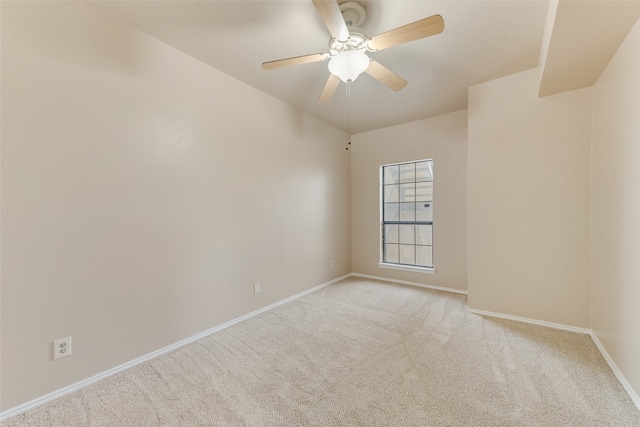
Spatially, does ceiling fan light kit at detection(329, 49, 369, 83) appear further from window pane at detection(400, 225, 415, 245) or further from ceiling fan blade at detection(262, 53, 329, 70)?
window pane at detection(400, 225, 415, 245)

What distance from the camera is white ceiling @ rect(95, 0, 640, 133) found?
1780mm

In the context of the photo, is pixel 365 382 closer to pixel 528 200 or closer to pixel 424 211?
pixel 528 200

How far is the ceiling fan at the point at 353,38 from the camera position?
1.46m

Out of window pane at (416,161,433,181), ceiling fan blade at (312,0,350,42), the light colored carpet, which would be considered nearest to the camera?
ceiling fan blade at (312,0,350,42)

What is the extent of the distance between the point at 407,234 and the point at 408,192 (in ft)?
2.26

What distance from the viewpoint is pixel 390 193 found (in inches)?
175

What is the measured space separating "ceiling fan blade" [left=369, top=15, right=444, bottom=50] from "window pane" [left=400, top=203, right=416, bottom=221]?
2.91 meters

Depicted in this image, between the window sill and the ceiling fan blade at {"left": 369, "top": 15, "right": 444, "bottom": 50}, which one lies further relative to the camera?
the window sill

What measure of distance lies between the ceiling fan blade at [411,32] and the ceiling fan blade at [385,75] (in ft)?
0.68

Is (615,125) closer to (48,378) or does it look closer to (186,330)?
(186,330)

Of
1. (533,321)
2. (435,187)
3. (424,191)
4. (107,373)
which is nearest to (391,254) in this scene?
(424,191)

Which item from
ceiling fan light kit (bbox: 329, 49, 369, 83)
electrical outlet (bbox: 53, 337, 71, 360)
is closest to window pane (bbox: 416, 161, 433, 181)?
ceiling fan light kit (bbox: 329, 49, 369, 83)

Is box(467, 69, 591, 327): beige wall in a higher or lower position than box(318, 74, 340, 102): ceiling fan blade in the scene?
lower

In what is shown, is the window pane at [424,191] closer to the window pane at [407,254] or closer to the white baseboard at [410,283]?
the window pane at [407,254]
